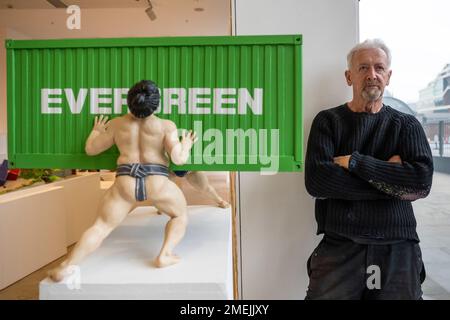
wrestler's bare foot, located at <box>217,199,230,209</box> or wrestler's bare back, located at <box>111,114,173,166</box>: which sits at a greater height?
wrestler's bare back, located at <box>111,114,173,166</box>

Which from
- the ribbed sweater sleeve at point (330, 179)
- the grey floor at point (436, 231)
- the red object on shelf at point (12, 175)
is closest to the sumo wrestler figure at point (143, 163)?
the ribbed sweater sleeve at point (330, 179)

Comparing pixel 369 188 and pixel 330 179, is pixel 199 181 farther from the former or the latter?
pixel 369 188

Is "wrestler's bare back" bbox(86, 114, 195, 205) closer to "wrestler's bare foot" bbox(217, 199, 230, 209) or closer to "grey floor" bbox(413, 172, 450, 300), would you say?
"wrestler's bare foot" bbox(217, 199, 230, 209)

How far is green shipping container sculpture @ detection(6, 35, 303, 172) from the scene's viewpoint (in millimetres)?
992

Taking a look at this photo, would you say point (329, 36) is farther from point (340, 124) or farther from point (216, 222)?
point (216, 222)

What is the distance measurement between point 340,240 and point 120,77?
0.91m

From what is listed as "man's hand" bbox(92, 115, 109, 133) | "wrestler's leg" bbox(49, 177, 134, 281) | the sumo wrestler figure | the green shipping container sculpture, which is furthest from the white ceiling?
"wrestler's leg" bbox(49, 177, 134, 281)

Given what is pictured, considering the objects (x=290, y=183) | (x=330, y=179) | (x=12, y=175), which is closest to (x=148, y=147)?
(x=330, y=179)

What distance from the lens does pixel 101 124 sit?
3.28 feet

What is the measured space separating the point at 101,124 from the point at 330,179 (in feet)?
2.38

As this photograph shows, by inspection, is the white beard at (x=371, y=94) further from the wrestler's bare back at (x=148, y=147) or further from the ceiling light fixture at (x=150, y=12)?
the ceiling light fixture at (x=150, y=12)

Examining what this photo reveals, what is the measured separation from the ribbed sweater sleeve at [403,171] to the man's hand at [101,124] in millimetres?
763

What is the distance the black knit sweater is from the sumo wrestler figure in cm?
47

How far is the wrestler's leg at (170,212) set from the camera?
3.02 feet
